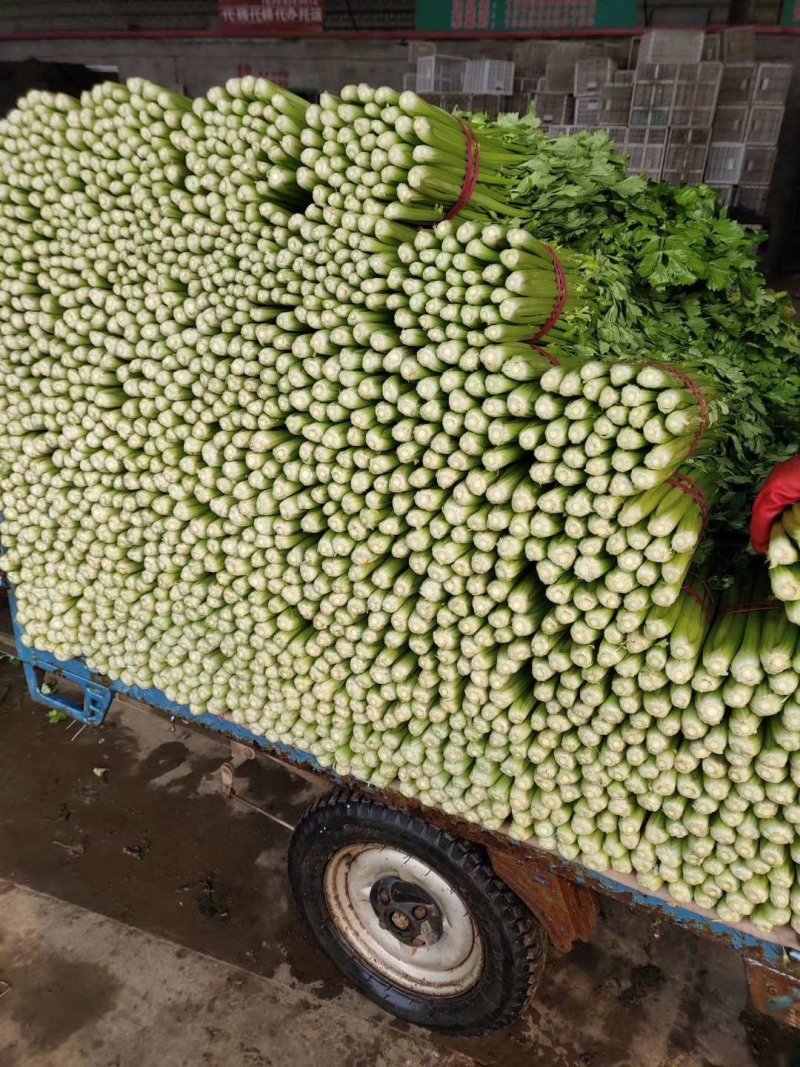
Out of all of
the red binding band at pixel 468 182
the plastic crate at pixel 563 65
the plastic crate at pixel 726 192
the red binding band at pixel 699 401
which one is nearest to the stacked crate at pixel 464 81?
the plastic crate at pixel 563 65

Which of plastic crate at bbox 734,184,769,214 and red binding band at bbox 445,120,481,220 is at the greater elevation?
plastic crate at bbox 734,184,769,214

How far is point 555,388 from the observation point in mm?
2066

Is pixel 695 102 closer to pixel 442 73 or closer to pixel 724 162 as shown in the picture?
pixel 724 162

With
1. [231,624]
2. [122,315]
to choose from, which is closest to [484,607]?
[231,624]

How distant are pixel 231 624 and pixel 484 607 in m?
1.19

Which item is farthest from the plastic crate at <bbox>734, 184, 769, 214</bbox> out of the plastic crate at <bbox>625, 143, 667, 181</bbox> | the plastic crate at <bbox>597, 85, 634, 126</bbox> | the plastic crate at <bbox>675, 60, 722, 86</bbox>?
the plastic crate at <bbox>597, 85, 634, 126</bbox>

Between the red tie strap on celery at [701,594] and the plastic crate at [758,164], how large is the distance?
7.43m

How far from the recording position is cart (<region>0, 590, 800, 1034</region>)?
256cm

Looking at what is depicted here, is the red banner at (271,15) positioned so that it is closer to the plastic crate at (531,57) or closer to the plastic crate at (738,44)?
the plastic crate at (531,57)

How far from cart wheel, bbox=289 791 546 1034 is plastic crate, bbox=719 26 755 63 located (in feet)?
28.0

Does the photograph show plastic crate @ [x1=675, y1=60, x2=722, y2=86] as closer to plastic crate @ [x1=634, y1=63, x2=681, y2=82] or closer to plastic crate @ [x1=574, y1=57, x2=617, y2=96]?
plastic crate @ [x1=634, y1=63, x2=681, y2=82]

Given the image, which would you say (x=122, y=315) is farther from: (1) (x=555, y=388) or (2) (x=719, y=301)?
(2) (x=719, y=301)

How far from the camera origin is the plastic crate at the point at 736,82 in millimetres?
7301

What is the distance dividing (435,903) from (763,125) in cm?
840
